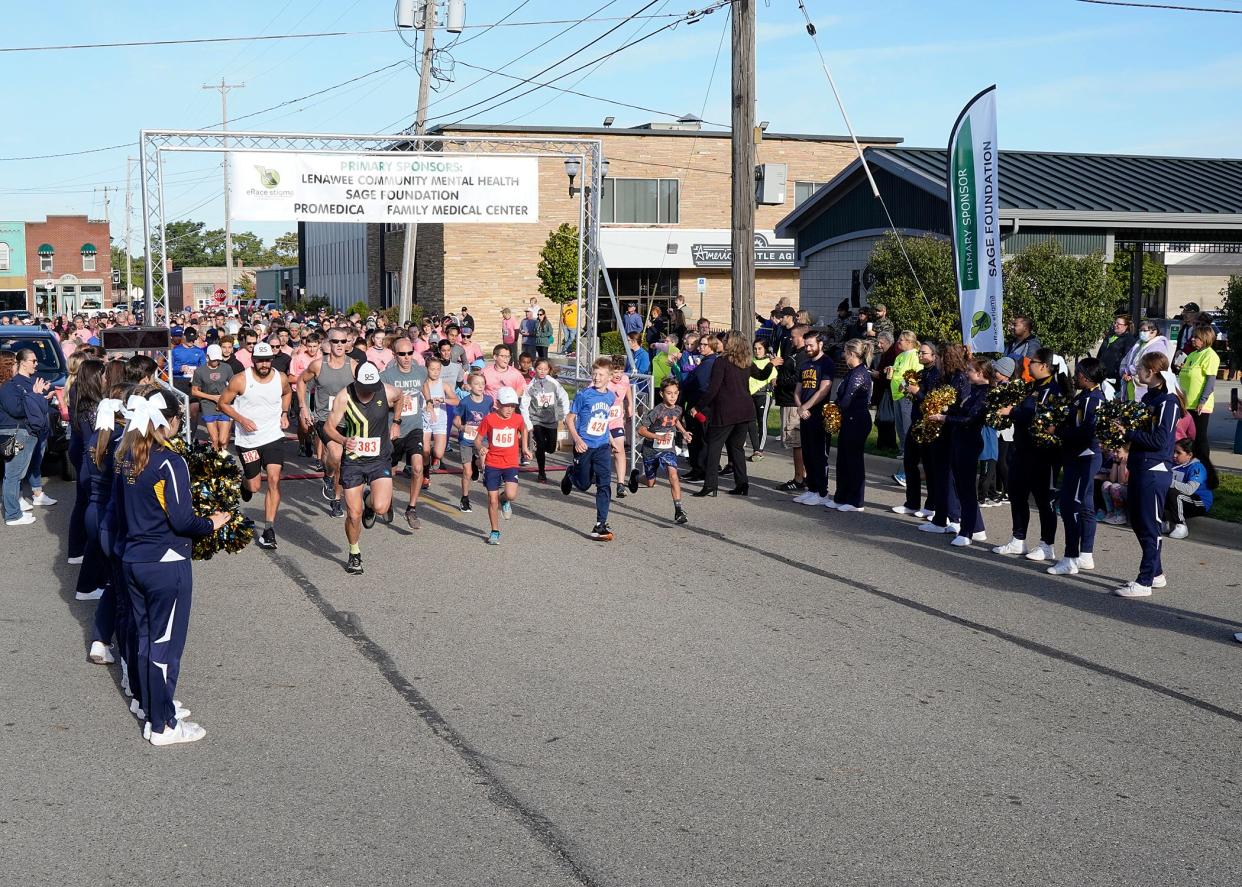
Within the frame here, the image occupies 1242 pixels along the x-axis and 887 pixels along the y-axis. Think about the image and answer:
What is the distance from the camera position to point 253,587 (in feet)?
33.7

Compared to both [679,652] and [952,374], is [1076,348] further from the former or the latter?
[679,652]

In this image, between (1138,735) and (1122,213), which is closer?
(1138,735)

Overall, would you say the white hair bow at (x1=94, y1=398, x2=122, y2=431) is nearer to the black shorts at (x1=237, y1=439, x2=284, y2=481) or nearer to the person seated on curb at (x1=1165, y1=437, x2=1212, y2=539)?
the black shorts at (x1=237, y1=439, x2=284, y2=481)

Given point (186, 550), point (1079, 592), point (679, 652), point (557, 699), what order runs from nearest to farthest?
point (186, 550) < point (557, 699) < point (679, 652) < point (1079, 592)

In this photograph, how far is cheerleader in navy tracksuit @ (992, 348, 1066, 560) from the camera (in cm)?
1111

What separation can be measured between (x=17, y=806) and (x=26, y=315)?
33.0m

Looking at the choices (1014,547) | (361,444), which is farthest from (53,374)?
(1014,547)

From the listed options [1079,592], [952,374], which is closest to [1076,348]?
[952,374]

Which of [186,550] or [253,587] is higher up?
[186,550]

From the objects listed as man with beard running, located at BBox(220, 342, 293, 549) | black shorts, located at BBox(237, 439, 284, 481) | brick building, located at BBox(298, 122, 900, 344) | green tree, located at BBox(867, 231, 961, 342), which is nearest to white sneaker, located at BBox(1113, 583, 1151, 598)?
man with beard running, located at BBox(220, 342, 293, 549)

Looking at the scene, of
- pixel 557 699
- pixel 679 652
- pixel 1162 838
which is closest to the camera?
pixel 1162 838

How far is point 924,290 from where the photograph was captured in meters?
21.1

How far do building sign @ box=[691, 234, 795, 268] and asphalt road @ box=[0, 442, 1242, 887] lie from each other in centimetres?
3493

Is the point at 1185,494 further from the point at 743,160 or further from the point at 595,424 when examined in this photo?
the point at 743,160
